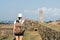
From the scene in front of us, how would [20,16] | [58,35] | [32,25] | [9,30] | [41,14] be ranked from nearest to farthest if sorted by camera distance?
[58,35] < [20,16] < [9,30] < [32,25] < [41,14]

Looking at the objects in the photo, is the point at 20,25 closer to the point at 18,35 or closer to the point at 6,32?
the point at 18,35

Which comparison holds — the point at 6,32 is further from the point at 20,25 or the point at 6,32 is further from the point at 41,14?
the point at 20,25

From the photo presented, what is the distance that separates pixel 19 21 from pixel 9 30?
10.9 meters

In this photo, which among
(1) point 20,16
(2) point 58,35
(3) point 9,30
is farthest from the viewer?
(3) point 9,30

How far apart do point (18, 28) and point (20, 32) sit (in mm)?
149

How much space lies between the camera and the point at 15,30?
7039 millimetres

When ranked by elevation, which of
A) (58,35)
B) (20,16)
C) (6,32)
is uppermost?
(20,16)

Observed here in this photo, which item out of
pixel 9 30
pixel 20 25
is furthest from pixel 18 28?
pixel 9 30

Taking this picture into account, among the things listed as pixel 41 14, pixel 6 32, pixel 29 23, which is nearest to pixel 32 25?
pixel 29 23

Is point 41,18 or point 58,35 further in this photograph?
point 41,18

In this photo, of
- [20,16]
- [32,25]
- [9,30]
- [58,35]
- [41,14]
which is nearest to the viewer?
[58,35]

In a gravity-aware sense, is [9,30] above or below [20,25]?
below

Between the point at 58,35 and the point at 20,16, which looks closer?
the point at 58,35

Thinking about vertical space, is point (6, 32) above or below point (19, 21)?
below
